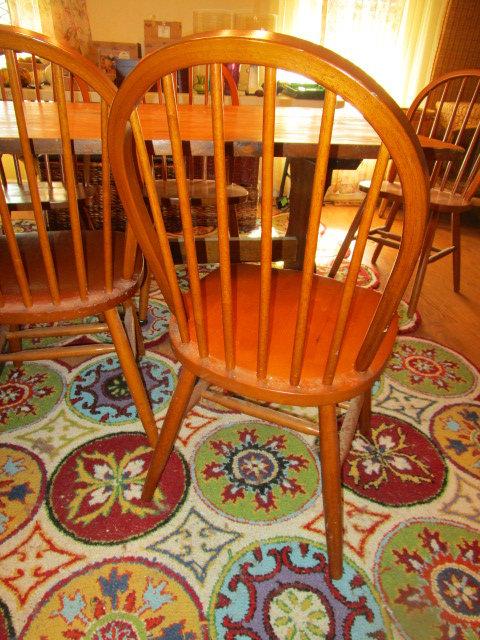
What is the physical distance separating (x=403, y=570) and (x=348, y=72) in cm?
100

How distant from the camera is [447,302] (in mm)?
2107

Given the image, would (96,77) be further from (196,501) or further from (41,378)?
(41,378)

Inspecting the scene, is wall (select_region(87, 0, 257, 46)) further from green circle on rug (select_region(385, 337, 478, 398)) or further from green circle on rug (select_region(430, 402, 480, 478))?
green circle on rug (select_region(430, 402, 480, 478))

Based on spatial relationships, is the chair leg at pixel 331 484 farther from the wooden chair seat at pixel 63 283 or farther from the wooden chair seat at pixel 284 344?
the wooden chair seat at pixel 63 283

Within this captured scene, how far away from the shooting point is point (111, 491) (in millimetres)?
1077

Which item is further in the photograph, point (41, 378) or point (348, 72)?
point (41, 378)

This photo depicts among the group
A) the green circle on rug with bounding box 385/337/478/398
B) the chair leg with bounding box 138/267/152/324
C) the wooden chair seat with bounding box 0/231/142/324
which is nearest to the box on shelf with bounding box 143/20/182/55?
the chair leg with bounding box 138/267/152/324

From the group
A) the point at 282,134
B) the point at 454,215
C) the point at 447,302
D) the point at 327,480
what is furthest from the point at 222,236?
the point at 447,302

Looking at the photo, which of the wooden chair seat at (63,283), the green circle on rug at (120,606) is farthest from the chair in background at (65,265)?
the green circle on rug at (120,606)

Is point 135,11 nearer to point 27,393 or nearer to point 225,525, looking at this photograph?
point 27,393

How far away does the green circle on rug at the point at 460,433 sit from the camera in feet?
3.99

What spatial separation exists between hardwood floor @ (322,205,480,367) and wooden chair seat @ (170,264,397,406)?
3.36 feet

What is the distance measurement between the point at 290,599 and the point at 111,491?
51cm

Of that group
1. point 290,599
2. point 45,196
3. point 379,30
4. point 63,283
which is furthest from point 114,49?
point 290,599
